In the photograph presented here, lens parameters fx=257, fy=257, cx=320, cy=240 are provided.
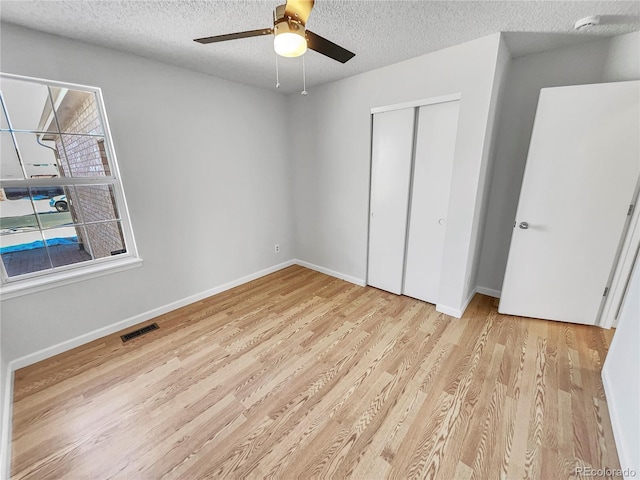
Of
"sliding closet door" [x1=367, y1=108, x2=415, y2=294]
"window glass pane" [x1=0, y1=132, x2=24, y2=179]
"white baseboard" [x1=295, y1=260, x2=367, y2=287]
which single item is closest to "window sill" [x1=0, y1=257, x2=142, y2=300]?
"window glass pane" [x1=0, y1=132, x2=24, y2=179]

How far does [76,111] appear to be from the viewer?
2119 millimetres

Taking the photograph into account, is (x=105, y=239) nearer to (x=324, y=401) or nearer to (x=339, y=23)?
(x=324, y=401)

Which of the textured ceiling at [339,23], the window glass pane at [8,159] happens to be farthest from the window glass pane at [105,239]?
the textured ceiling at [339,23]

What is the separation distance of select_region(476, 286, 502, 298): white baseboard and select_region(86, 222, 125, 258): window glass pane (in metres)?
3.79

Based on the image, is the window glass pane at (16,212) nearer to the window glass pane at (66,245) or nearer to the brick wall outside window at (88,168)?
the window glass pane at (66,245)

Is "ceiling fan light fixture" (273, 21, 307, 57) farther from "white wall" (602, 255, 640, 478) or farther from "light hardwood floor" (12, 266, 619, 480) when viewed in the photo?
"white wall" (602, 255, 640, 478)

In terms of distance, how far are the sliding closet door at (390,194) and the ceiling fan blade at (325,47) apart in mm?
1211

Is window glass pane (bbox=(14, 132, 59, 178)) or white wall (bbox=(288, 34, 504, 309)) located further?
white wall (bbox=(288, 34, 504, 309))

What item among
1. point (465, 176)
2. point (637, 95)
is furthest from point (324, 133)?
point (637, 95)

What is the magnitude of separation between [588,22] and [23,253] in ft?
14.4

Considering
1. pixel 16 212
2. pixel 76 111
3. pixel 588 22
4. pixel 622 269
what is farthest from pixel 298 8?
pixel 622 269

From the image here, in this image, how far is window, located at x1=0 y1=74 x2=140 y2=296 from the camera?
1862mm

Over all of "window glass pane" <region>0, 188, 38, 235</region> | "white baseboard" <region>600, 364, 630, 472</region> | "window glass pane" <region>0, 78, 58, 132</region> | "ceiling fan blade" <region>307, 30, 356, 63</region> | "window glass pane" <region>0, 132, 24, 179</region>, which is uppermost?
"ceiling fan blade" <region>307, 30, 356, 63</region>

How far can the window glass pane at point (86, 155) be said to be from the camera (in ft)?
6.81
